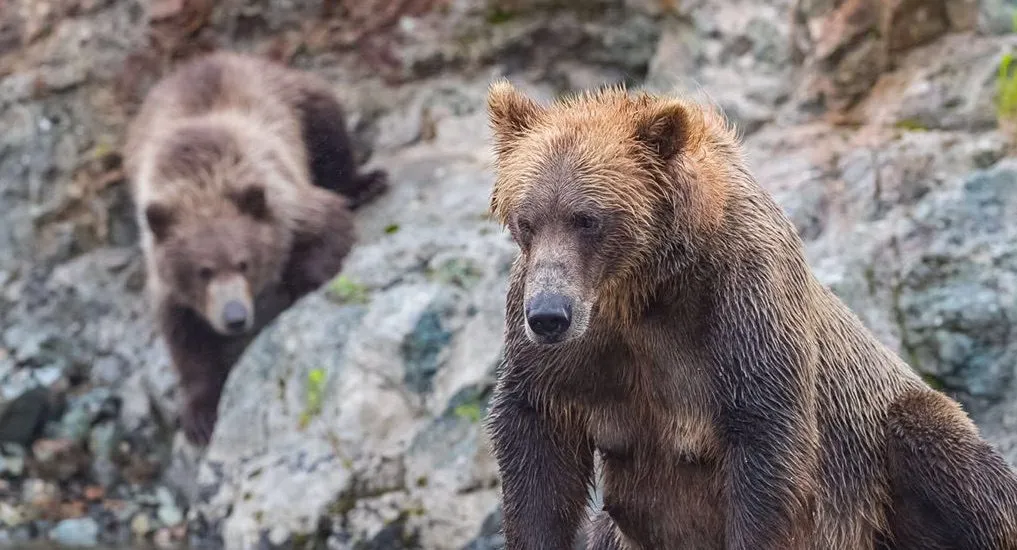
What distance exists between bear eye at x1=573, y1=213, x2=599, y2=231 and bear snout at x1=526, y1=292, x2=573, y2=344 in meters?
0.29

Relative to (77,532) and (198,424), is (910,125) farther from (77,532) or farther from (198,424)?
(77,532)

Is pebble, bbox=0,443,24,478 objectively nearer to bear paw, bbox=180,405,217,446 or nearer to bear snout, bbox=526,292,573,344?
bear paw, bbox=180,405,217,446

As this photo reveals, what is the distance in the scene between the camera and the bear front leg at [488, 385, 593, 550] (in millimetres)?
5074

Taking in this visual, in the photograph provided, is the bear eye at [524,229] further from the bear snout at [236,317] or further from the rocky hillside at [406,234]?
the bear snout at [236,317]

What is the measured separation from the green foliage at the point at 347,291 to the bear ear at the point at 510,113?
451cm

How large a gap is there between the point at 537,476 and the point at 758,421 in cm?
81

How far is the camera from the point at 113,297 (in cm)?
1180

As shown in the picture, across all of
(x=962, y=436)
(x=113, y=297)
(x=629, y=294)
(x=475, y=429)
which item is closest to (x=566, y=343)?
(x=629, y=294)

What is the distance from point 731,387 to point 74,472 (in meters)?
6.79

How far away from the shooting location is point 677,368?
5012mm

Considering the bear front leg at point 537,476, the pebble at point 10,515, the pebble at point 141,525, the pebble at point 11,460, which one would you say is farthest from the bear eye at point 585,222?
the pebble at point 11,460

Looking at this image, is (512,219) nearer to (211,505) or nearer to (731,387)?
(731,387)

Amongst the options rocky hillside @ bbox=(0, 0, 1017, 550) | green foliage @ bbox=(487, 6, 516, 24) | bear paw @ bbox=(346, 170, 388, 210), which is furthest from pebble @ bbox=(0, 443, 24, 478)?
green foliage @ bbox=(487, 6, 516, 24)

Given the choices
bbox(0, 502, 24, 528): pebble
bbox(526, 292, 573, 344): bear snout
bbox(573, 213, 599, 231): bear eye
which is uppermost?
bbox(573, 213, 599, 231): bear eye
